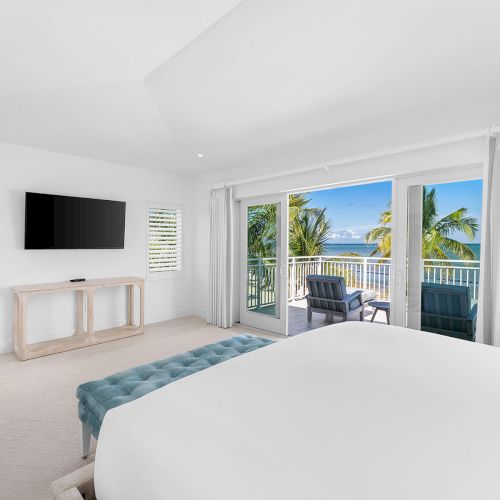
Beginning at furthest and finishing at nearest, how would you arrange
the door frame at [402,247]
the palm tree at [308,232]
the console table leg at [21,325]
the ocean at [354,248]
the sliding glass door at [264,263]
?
the ocean at [354,248]
the palm tree at [308,232]
the sliding glass door at [264,263]
the console table leg at [21,325]
the door frame at [402,247]

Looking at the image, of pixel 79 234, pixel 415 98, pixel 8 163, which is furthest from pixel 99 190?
pixel 415 98

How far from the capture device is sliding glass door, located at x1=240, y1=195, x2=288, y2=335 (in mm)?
4465

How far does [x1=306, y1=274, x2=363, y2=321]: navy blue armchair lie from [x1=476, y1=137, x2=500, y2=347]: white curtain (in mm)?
2206

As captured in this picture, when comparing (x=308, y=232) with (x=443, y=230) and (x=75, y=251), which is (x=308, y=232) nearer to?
(x=443, y=230)

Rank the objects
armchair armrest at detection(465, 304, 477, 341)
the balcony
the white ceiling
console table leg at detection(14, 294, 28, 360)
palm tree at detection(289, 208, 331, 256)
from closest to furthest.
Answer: the white ceiling → armchair armrest at detection(465, 304, 477, 341) → the balcony → console table leg at detection(14, 294, 28, 360) → palm tree at detection(289, 208, 331, 256)

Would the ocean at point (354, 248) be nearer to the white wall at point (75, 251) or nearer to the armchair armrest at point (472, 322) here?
the white wall at point (75, 251)

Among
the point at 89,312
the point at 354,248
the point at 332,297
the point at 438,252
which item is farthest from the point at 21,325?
the point at 354,248

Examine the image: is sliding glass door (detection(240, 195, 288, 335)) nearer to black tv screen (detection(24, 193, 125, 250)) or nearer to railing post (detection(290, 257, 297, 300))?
black tv screen (detection(24, 193, 125, 250))

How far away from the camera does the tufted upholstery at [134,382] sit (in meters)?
1.71

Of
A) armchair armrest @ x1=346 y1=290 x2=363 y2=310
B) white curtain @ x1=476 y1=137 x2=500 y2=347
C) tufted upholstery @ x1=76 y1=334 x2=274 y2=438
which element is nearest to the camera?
tufted upholstery @ x1=76 y1=334 x2=274 y2=438

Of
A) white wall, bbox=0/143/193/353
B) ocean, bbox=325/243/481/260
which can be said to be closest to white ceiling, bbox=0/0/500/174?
white wall, bbox=0/143/193/353

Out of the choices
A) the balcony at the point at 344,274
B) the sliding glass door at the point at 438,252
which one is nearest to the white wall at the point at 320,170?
the sliding glass door at the point at 438,252

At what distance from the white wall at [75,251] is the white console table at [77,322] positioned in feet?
0.59

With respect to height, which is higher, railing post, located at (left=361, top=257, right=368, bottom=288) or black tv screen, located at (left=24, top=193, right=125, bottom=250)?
black tv screen, located at (left=24, top=193, right=125, bottom=250)
